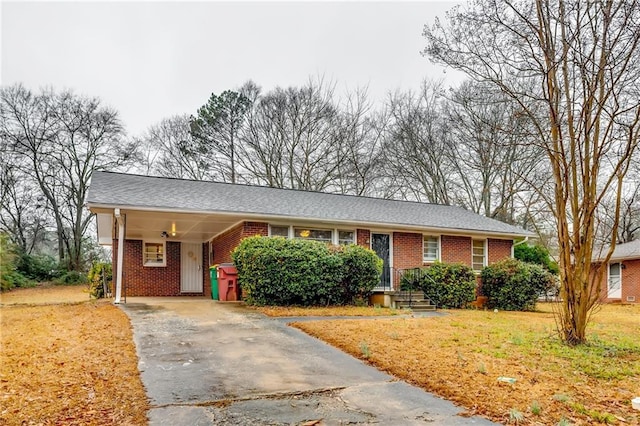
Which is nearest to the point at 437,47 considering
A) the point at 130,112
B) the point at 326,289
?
the point at 326,289

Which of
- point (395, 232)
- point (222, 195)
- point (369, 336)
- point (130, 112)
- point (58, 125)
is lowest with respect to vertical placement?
point (369, 336)

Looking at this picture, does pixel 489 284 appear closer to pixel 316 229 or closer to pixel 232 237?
pixel 316 229

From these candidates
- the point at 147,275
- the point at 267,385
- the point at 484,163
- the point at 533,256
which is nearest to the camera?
the point at 267,385

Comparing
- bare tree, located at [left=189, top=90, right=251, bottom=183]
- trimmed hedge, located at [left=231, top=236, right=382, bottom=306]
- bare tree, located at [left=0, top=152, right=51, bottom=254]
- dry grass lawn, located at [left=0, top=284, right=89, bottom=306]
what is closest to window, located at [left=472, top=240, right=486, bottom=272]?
trimmed hedge, located at [left=231, top=236, right=382, bottom=306]

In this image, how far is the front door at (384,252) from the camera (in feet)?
49.7

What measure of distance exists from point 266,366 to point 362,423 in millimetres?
2065

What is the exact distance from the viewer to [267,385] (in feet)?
15.0

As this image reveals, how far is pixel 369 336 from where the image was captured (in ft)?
Answer: 23.9

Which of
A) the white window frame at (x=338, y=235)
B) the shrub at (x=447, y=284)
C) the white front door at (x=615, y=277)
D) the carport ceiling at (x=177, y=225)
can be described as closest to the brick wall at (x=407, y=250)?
the shrub at (x=447, y=284)

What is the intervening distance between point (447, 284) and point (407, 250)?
2.11 m

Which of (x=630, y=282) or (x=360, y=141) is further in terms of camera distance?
(x=360, y=141)

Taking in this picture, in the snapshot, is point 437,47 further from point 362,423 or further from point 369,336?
point 362,423

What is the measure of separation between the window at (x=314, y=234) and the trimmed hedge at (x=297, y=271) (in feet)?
7.17

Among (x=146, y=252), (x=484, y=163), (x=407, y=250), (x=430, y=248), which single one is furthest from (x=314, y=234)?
(x=484, y=163)
